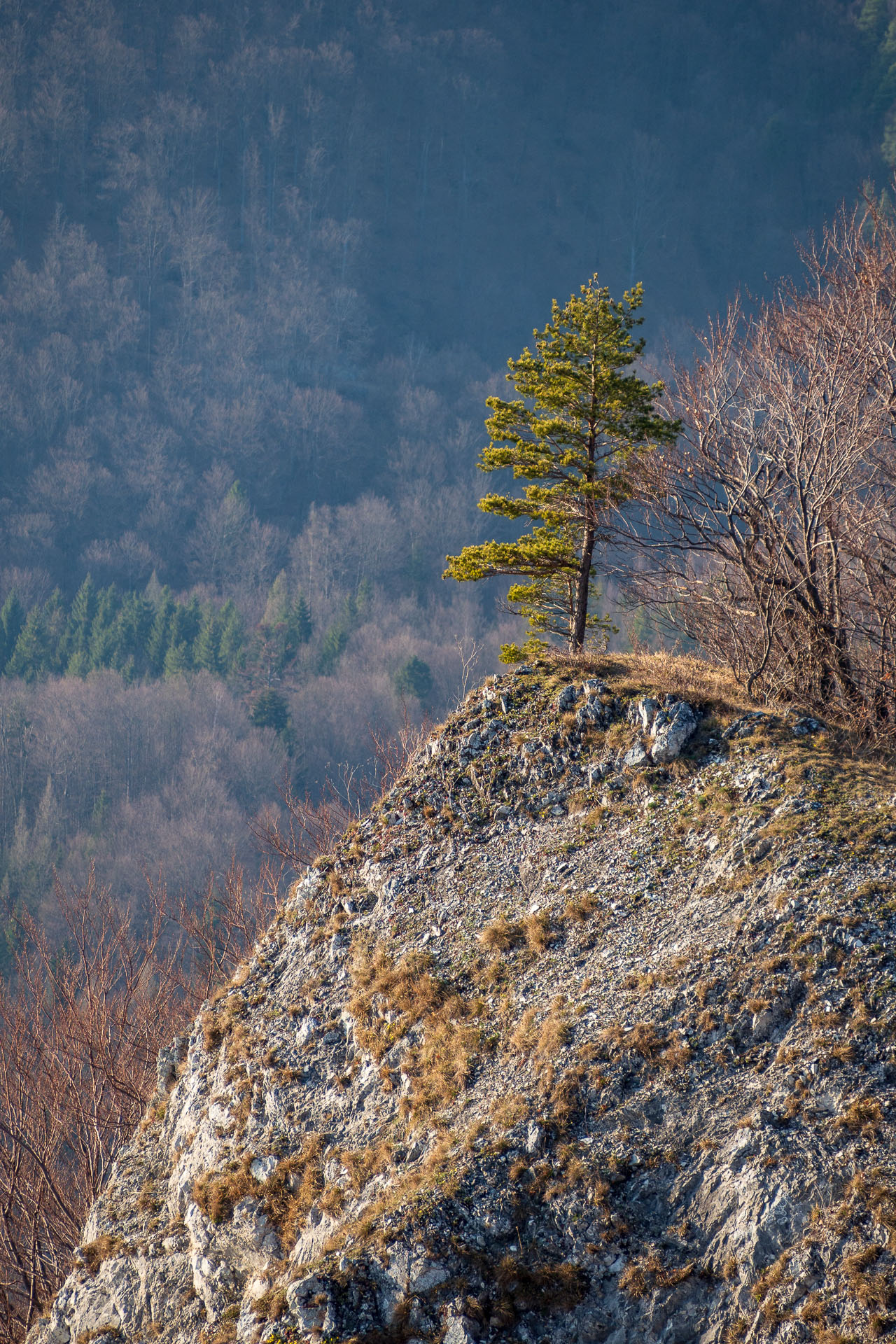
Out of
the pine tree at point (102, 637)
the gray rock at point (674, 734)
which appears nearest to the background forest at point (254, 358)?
the pine tree at point (102, 637)

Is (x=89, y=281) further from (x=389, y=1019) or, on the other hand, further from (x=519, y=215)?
(x=389, y=1019)

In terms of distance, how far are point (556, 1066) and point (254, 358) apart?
149 meters

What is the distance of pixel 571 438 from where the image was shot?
17219mm

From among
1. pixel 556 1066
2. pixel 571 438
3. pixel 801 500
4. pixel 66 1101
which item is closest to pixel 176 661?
pixel 66 1101

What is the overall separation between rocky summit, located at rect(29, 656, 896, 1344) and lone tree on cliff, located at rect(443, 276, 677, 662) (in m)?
2.16

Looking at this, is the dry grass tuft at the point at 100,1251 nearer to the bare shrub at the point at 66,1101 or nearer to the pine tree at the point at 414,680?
the bare shrub at the point at 66,1101

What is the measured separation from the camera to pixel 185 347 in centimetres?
14338

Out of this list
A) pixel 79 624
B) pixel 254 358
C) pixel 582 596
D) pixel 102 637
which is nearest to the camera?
pixel 582 596

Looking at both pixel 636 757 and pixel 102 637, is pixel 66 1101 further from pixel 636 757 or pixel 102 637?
pixel 102 637

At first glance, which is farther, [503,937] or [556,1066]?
[503,937]

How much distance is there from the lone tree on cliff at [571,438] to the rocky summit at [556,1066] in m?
2.16

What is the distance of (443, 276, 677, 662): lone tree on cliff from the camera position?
1670 centimetres

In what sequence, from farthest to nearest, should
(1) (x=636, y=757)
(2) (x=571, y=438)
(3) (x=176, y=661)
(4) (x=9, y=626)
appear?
(4) (x=9, y=626), (3) (x=176, y=661), (2) (x=571, y=438), (1) (x=636, y=757)

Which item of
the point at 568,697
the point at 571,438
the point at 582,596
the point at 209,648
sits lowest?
the point at 568,697
